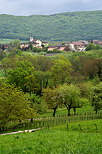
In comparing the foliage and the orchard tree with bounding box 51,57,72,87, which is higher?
the orchard tree with bounding box 51,57,72,87

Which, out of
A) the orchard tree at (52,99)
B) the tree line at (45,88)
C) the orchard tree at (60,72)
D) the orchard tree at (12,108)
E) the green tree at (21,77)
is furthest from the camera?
the orchard tree at (60,72)

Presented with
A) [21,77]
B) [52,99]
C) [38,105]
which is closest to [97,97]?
[52,99]

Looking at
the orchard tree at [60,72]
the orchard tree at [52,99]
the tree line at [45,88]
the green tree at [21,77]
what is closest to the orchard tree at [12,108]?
the tree line at [45,88]

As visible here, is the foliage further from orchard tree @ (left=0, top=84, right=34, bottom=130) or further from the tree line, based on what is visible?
orchard tree @ (left=0, top=84, right=34, bottom=130)

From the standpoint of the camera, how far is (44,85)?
277 ft

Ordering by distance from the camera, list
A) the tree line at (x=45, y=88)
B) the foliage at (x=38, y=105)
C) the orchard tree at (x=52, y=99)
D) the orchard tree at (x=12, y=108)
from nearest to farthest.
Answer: the orchard tree at (x=12, y=108) → the tree line at (x=45, y=88) → the foliage at (x=38, y=105) → the orchard tree at (x=52, y=99)

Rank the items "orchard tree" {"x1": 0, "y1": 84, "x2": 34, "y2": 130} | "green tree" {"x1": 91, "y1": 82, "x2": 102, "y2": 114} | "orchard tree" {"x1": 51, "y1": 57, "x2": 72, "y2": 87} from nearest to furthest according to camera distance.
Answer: "orchard tree" {"x1": 0, "y1": 84, "x2": 34, "y2": 130} < "green tree" {"x1": 91, "y1": 82, "x2": 102, "y2": 114} < "orchard tree" {"x1": 51, "y1": 57, "x2": 72, "y2": 87}

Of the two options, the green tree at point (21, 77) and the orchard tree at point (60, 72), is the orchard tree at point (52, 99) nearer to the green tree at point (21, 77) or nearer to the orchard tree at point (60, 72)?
the green tree at point (21, 77)

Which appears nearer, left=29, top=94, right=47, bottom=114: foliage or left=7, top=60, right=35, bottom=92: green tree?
left=29, top=94, right=47, bottom=114: foliage

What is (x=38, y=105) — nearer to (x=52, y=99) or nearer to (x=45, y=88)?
(x=52, y=99)

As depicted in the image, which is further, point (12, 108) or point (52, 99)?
point (52, 99)

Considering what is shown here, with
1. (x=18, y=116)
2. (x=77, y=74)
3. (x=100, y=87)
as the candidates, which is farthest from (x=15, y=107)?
(x=77, y=74)

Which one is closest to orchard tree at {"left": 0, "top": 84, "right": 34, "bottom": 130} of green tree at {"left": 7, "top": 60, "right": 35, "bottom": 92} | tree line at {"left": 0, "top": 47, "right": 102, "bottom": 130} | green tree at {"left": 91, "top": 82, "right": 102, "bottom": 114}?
tree line at {"left": 0, "top": 47, "right": 102, "bottom": 130}

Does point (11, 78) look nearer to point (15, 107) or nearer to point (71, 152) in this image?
point (15, 107)
